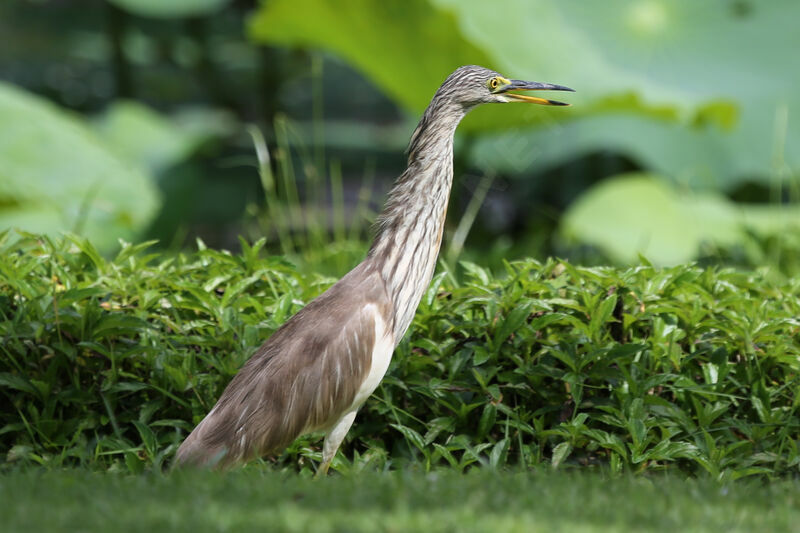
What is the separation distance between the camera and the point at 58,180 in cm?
606

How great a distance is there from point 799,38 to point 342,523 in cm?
619

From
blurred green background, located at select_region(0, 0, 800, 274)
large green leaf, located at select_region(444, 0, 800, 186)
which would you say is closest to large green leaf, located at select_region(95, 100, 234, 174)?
blurred green background, located at select_region(0, 0, 800, 274)

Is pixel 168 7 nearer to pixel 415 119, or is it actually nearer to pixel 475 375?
pixel 415 119

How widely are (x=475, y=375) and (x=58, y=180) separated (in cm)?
387

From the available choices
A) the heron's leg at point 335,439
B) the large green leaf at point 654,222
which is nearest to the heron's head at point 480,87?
the heron's leg at point 335,439

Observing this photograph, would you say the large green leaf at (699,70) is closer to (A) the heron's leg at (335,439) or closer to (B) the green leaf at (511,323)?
(B) the green leaf at (511,323)

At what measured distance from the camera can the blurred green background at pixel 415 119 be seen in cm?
568

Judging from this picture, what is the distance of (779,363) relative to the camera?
3.29m

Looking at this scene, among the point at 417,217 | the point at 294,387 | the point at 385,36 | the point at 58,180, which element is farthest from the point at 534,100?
the point at 58,180

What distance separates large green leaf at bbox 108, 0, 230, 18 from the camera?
23.6 ft

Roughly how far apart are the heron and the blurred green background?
1.87 metres

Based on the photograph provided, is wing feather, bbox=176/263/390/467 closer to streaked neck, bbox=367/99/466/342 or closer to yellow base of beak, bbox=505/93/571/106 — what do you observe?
streaked neck, bbox=367/99/466/342

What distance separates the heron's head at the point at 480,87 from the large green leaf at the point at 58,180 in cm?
335

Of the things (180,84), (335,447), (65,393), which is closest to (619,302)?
(335,447)
